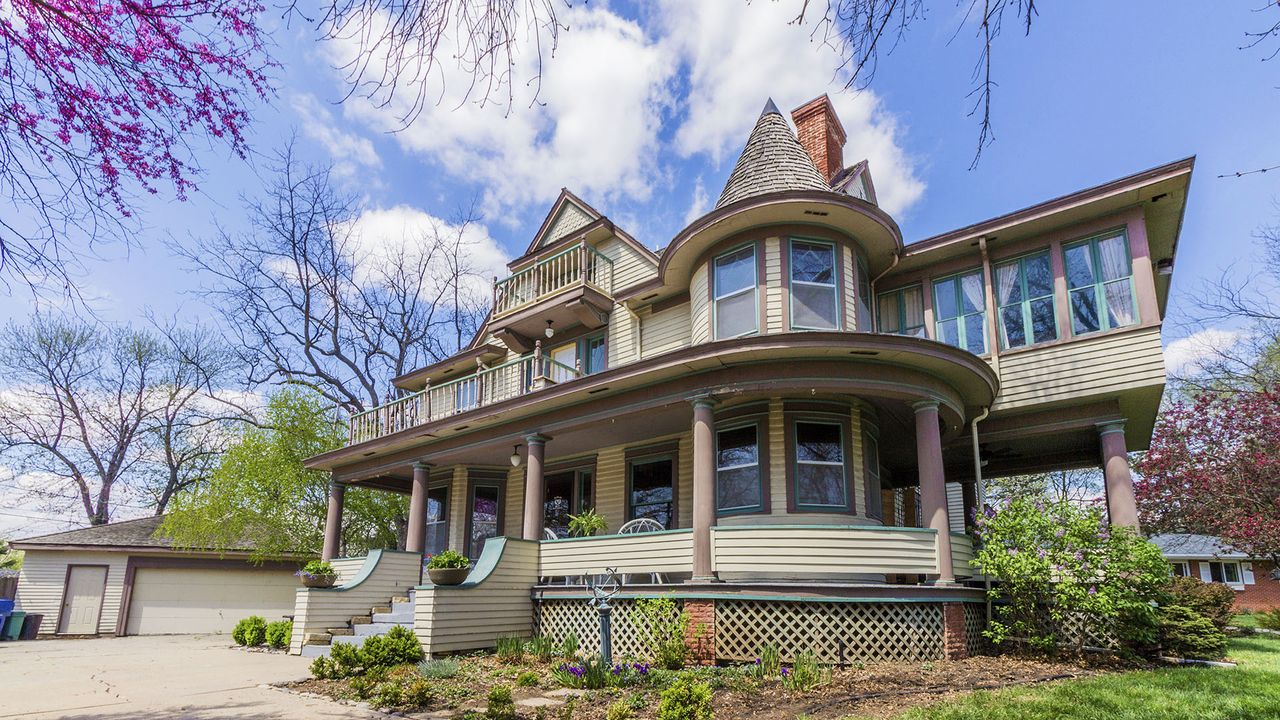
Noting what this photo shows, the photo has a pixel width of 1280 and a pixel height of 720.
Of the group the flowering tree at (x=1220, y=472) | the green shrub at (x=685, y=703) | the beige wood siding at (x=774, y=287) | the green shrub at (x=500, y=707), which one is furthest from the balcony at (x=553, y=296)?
the flowering tree at (x=1220, y=472)

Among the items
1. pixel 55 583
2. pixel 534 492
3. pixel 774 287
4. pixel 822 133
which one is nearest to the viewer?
pixel 774 287

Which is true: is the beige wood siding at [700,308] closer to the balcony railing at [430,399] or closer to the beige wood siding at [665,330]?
the beige wood siding at [665,330]

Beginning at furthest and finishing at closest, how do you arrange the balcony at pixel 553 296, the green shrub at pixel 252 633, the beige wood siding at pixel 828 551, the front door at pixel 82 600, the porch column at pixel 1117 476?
1. the front door at pixel 82 600
2. the balcony at pixel 553 296
3. the green shrub at pixel 252 633
4. the porch column at pixel 1117 476
5. the beige wood siding at pixel 828 551

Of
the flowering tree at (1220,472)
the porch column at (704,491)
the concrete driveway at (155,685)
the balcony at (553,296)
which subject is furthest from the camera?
the flowering tree at (1220,472)

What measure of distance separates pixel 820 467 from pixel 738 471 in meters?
1.34

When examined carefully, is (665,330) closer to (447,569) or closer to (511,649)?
(447,569)

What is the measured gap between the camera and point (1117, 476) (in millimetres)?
11133

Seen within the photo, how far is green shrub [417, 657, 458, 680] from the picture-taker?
892cm

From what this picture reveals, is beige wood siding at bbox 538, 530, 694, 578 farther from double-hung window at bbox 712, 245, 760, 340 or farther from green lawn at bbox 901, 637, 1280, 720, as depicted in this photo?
green lawn at bbox 901, 637, 1280, 720

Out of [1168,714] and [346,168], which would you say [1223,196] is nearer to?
[1168,714]

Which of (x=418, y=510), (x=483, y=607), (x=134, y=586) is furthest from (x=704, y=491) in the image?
(x=134, y=586)

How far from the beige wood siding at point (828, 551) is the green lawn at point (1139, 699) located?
237 centimetres

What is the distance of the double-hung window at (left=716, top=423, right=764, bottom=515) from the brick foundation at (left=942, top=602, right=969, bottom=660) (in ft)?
10.3

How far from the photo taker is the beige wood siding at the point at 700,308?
43.4 feet
